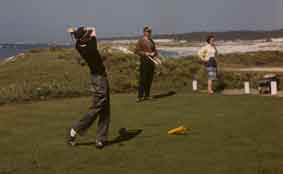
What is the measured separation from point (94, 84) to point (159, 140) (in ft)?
5.17

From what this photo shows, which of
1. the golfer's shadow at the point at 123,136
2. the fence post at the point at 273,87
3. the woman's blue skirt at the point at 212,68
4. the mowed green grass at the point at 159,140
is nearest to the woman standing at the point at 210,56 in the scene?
the woman's blue skirt at the point at 212,68

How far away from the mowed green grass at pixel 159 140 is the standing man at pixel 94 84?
286 millimetres

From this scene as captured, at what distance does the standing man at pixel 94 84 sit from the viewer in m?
8.48

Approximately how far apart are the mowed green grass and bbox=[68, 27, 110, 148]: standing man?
29cm

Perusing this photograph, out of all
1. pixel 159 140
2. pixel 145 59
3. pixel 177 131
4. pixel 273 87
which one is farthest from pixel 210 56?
pixel 159 140

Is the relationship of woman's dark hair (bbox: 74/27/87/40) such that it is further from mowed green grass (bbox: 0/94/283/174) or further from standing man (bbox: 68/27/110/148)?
mowed green grass (bbox: 0/94/283/174)

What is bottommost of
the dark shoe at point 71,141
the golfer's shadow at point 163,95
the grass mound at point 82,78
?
the golfer's shadow at point 163,95

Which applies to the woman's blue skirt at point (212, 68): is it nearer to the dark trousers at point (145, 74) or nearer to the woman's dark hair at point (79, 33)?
the dark trousers at point (145, 74)

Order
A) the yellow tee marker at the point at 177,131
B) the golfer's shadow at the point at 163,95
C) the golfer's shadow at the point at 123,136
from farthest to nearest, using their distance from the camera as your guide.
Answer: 1. the golfer's shadow at the point at 163,95
2. the yellow tee marker at the point at 177,131
3. the golfer's shadow at the point at 123,136

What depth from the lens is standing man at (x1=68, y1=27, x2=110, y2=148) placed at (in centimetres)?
848

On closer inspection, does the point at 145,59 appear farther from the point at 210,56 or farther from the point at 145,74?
the point at 210,56

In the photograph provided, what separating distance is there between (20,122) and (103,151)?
3710 millimetres

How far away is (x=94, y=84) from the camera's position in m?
8.80

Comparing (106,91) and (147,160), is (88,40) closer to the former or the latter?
(106,91)
